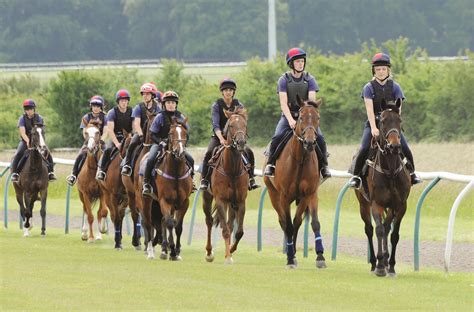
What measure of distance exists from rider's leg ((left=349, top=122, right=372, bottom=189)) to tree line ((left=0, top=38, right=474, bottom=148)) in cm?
3190

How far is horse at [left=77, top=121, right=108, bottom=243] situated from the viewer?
23.0 m

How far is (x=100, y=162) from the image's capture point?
21.9m

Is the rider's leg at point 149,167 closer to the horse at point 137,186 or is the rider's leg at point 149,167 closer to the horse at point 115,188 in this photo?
the horse at point 137,186

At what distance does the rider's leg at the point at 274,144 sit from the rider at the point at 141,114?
3316 mm

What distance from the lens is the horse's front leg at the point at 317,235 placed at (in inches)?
643

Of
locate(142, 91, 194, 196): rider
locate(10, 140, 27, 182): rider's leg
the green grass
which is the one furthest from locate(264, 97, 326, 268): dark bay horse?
locate(10, 140, 27, 182): rider's leg

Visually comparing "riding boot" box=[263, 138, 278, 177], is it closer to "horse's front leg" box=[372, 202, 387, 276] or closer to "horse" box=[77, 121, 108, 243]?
"horse's front leg" box=[372, 202, 387, 276]

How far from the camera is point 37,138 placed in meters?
23.9

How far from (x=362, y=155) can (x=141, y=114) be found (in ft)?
16.6

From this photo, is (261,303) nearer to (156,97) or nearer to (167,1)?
(156,97)

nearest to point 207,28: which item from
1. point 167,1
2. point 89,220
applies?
point 167,1

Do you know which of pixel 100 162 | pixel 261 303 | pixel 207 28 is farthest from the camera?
pixel 207 28

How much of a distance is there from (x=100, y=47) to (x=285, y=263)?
264 feet

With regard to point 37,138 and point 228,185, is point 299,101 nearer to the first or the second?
point 228,185
